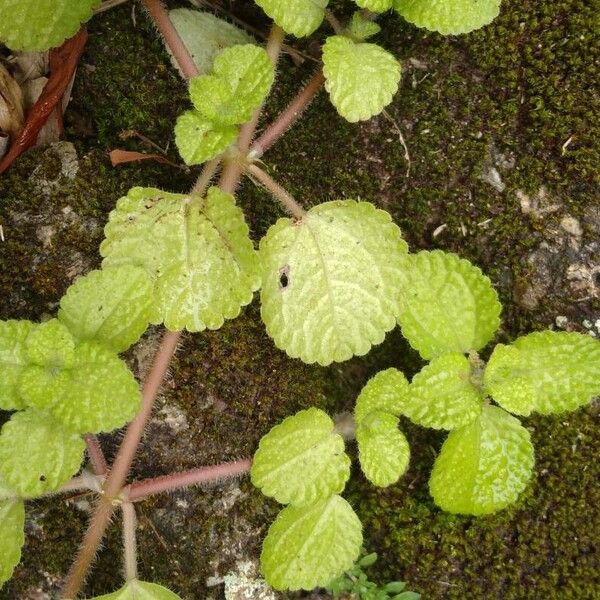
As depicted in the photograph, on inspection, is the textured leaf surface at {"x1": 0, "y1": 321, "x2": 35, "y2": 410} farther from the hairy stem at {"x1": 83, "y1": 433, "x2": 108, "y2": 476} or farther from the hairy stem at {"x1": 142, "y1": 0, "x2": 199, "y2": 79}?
the hairy stem at {"x1": 142, "y1": 0, "x2": 199, "y2": 79}

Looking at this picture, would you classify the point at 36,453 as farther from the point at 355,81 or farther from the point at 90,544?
the point at 355,81

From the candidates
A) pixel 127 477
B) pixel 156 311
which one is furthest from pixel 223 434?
pixel 156 311

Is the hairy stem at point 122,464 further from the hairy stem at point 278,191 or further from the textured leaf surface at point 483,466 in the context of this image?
the textured leaf surface at point 483,466

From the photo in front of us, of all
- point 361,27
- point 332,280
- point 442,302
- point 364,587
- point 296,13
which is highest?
point 296,13

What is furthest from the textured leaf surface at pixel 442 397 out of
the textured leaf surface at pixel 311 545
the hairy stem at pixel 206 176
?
the hairy stem at pixel 206 176

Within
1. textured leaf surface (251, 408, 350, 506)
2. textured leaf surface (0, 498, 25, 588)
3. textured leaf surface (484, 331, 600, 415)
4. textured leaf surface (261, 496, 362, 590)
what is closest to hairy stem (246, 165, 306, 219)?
textured leaf surface (251, 408, 350, 506)

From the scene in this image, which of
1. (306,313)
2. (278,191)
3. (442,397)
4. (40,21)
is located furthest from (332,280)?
(40,21)

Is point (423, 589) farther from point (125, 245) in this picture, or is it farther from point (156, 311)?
point (125, 245)
